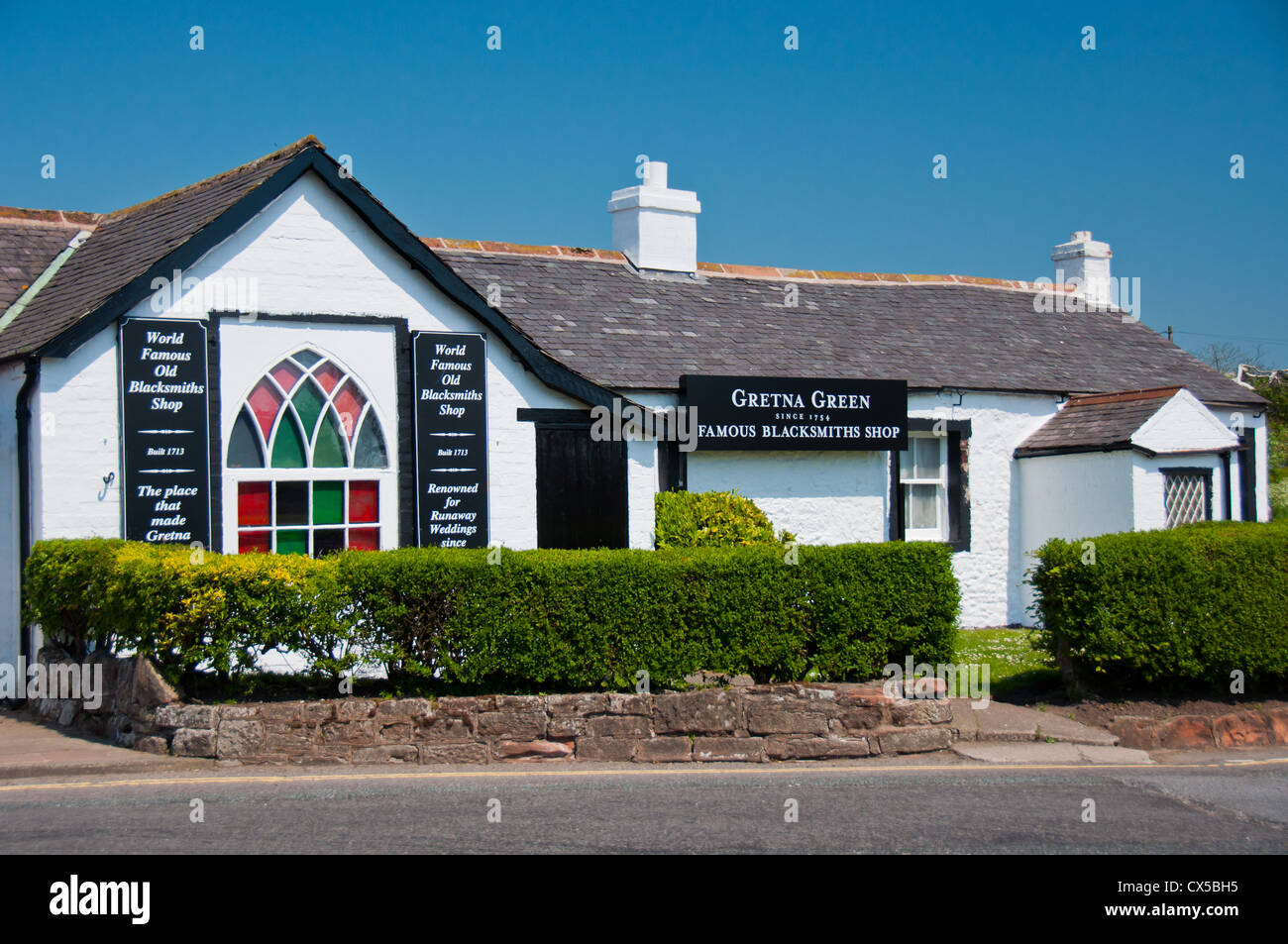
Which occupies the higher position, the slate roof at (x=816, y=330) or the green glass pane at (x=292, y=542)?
the slate roof at (x=816, y=330)

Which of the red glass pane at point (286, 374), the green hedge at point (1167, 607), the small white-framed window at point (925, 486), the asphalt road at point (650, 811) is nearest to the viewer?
the asphalt road at point (650, 811)

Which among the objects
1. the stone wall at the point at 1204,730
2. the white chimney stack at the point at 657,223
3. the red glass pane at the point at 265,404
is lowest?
the stone wall at the point at 1204,730

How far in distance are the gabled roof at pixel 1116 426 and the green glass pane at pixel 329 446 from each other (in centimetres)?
1038

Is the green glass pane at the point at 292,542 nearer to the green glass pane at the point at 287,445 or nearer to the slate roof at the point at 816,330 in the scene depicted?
the green glass pane at the point at 287,445

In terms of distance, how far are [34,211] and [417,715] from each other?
8.76m

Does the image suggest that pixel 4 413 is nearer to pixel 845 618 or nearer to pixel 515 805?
pixel 515 805

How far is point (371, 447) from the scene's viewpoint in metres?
13.1

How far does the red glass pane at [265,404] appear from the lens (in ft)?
40.7

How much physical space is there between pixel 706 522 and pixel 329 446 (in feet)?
15.6

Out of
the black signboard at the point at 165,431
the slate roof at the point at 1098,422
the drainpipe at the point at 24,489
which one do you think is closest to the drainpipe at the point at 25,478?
the drainpipe at the point at 24,489

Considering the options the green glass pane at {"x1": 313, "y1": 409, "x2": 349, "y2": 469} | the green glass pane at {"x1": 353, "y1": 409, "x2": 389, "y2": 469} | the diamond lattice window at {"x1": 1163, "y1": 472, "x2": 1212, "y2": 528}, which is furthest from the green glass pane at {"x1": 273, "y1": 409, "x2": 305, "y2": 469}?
the diamond lattice window at {"x1": 1163, "y1": 472, "x2": 1212, "y2": 528}

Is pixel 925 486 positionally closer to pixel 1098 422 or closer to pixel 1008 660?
pixel 1098 422

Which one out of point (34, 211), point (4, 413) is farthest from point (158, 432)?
point (34, 211)

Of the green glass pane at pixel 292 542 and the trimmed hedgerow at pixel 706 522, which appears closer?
the green glass pane at pixel 292 542
